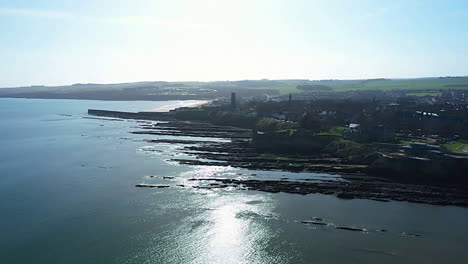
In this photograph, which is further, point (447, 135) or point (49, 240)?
point (447, 135)

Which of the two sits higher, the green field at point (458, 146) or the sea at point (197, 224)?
the green field at point (458, 146)

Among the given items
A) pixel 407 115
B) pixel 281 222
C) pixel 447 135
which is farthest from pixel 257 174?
pixel 407 115

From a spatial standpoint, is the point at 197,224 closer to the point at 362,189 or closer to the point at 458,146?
the point at 362,189

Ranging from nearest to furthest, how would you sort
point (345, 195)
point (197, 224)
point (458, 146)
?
point (197, 224) < point (345, 195) < point (458, 146)

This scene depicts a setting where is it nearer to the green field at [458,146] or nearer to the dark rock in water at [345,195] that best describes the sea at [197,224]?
the dark rock in water at [345,195]

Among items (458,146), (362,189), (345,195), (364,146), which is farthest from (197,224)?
(458,146)

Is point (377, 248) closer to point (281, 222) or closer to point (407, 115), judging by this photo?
point (281, 222)

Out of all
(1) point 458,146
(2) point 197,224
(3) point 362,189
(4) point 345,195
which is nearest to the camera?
(2) point 197,224

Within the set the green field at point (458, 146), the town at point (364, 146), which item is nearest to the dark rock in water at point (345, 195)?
the town at point (364, 146)
